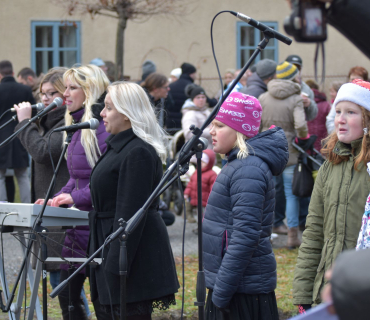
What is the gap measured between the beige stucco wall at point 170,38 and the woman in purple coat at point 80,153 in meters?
11.3

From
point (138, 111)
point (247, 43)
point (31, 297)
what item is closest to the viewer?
point (138, 111)

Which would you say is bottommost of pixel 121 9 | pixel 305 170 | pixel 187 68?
pixel 305 170

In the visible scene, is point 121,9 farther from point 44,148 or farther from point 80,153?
point 80,153

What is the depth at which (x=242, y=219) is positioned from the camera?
3.17m

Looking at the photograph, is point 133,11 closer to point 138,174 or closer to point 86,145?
point 86,145

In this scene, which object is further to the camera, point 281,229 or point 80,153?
point 281,229

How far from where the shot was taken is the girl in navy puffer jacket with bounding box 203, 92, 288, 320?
10.3ft

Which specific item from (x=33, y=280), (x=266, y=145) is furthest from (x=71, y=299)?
(x=266, y=145)

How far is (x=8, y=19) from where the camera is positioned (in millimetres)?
14703

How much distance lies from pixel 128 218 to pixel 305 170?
413cm

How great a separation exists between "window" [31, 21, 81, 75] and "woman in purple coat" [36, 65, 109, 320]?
37.2ft

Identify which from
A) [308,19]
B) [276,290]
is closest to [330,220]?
[308,19]

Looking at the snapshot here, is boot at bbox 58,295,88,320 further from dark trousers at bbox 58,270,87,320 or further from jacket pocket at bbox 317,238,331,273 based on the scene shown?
jacket pocket at bbox 317,238,331,273

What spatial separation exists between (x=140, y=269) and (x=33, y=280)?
Answer: 1.03 metres
